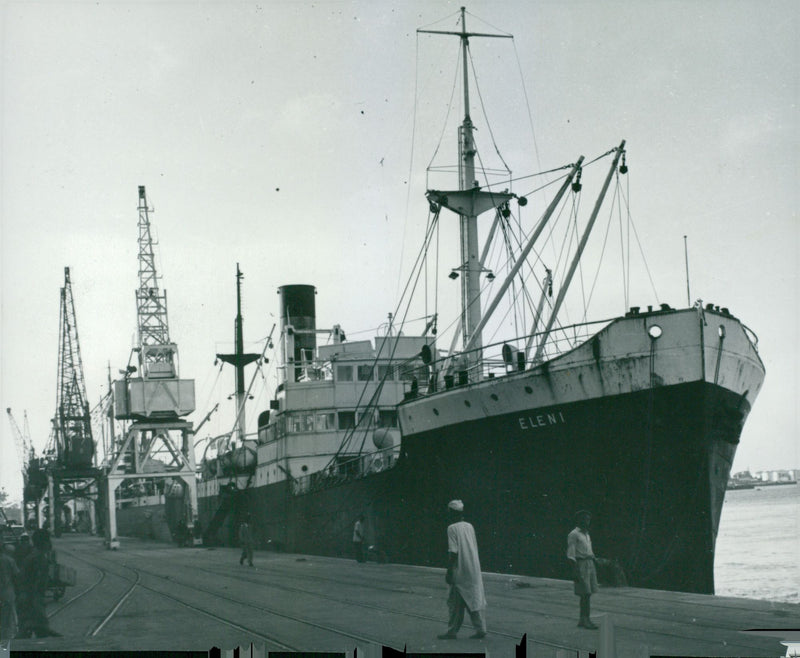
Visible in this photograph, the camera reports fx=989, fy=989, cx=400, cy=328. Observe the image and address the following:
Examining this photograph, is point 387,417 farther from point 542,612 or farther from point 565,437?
point 542,612

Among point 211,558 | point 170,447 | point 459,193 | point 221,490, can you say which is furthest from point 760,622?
point 170,447

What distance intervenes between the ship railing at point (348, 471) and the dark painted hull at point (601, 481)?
8.84 feet

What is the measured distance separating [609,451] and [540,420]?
4.51 feet

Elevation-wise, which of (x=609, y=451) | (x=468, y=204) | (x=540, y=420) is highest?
(x=468, y=204)

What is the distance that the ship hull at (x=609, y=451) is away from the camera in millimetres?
14156

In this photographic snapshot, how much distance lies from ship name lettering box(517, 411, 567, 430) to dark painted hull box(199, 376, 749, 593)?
2 centimetres

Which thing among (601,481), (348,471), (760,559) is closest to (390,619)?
(601,481)

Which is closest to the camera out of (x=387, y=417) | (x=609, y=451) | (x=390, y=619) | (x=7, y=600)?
(x=7, y=600)

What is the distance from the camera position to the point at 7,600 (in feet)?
33.1

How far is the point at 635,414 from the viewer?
14.7m

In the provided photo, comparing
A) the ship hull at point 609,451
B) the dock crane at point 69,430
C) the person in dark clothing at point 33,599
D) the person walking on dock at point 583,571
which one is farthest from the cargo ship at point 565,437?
the dock crane at point 69,430

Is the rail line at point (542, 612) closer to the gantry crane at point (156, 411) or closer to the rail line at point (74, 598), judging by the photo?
the rail line at point (74, 598)

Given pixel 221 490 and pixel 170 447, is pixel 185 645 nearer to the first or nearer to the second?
pixel 221 490

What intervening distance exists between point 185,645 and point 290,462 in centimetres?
1952
